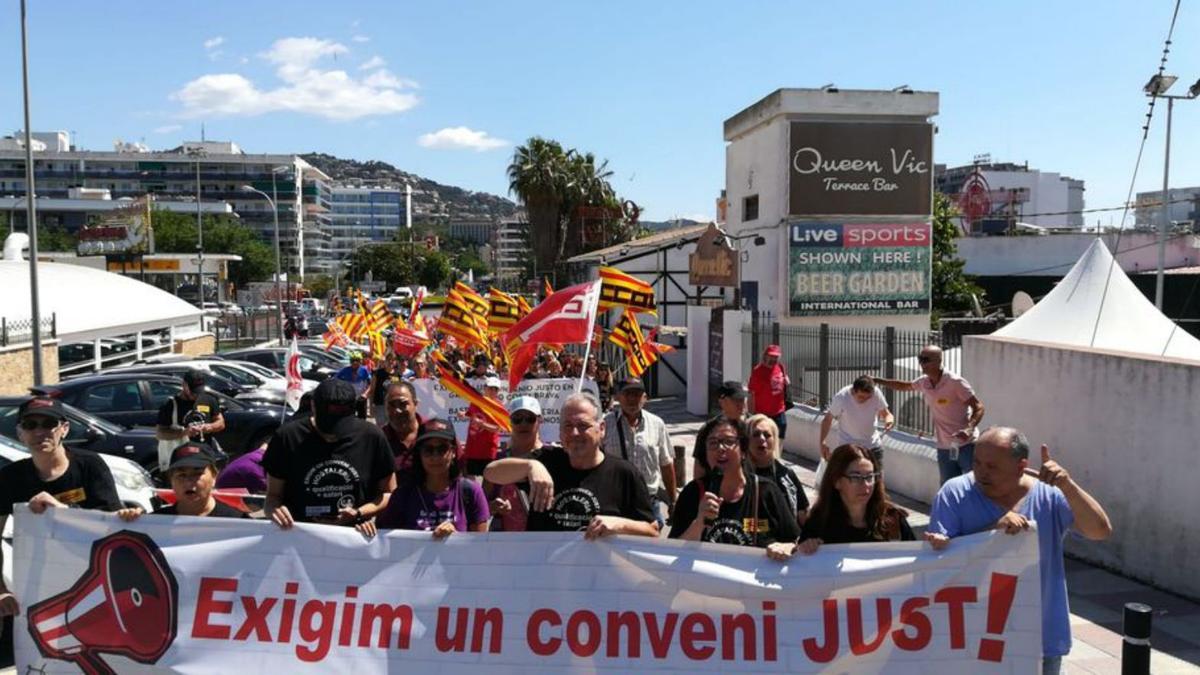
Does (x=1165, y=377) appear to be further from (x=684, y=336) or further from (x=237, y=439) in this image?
(x=684, y=336)

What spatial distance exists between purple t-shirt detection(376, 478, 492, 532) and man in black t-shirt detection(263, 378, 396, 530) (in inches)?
10.4

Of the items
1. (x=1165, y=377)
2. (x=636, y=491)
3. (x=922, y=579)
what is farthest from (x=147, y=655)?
(x=1165, y=377)

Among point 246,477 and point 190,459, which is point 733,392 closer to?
point 246,477

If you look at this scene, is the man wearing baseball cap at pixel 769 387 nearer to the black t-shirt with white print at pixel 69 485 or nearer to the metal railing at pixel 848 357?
the metal railing at pixel 848 357

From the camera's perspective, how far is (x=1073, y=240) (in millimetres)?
46438

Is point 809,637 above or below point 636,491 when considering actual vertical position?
below

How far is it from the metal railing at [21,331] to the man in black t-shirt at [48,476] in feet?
50.8

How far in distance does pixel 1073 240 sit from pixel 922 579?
47.2 meters

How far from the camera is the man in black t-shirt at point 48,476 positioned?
4.89 metres

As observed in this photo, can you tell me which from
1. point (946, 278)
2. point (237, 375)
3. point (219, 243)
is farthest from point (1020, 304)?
point (219, 243)

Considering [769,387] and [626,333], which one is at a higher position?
[626,333]

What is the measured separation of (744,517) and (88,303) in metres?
25.3

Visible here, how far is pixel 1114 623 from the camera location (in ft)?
22.2

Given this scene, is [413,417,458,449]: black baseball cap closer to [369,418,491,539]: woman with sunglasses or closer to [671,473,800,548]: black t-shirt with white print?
[369,418,491,539]: woman with sunglasses
